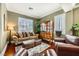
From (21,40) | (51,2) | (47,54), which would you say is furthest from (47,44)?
(51,2)

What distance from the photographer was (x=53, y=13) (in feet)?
7.74

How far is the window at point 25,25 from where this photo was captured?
234 cm

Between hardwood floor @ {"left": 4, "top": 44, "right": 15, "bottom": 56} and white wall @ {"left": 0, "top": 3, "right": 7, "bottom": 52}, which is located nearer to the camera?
white wall @ {"left": 0, "top": 3, "right": 7, "bottom": 52}

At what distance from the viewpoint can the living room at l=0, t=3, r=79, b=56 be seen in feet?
7.46

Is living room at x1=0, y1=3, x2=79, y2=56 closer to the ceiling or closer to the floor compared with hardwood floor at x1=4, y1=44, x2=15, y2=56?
closer to the ceiling

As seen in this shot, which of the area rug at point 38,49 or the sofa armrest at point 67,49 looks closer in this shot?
the sofa armrest at point 67,49

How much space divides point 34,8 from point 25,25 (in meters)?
0.37

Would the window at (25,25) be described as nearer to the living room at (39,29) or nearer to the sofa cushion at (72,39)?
the living room at (39,29)

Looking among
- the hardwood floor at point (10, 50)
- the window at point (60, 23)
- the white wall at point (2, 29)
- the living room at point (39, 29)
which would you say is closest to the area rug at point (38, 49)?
the living room at point (39, 29)

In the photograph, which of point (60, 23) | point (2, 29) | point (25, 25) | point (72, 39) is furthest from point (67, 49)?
point (2, 29)

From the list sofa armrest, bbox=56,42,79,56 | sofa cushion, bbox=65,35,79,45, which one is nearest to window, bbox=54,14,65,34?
sofa cushion, bbox=65,35,79,45

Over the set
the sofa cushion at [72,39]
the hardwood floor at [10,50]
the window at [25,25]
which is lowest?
the hardwood floor at [10,50]

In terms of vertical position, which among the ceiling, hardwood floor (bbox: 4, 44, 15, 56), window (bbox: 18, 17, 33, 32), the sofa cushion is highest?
the ceiling

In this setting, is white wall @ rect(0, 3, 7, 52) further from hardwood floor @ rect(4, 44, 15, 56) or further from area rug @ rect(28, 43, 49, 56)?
area rug @ rect(28, 43, 49, 56)
